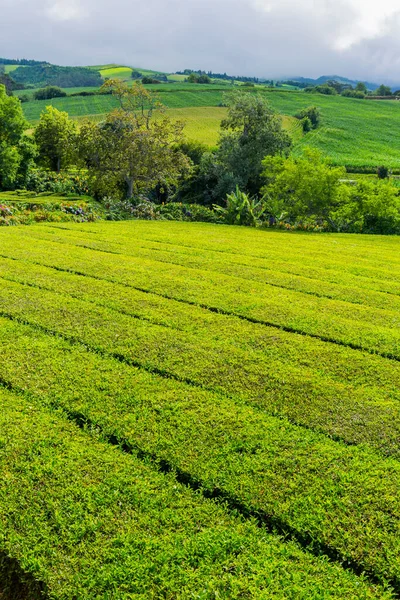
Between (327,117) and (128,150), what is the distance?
57.6m

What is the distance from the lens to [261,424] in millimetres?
5137

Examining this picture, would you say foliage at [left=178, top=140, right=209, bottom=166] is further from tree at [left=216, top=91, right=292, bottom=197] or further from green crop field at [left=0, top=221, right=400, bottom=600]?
green crop field at [left=0, top=221, right=400, bottom=600]

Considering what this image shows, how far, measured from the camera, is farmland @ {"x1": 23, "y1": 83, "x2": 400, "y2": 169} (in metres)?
57.9

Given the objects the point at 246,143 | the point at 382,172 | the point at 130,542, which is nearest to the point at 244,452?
the point at 130,542

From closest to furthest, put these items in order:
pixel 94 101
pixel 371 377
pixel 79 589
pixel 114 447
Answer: pixel 79 589 < pixel 114 447 < pixel 371 377 < pixel 94 101

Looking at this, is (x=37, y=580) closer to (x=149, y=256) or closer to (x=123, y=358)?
(x=123, y=358)

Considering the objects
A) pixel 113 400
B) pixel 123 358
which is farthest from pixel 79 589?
pixel 123 358

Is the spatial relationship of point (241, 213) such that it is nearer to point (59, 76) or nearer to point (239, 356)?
point (239, 356)

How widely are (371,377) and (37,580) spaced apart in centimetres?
487

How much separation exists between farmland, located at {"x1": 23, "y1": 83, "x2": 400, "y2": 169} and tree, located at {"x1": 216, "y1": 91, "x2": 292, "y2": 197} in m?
19.0

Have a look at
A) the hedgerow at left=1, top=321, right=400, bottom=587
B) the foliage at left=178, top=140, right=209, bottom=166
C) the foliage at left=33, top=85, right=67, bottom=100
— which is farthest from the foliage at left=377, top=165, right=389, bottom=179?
the foliage at left=33, top=85, right=67, bottom=100

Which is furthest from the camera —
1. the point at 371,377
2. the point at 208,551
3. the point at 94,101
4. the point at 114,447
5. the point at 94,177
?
the point at 94,101

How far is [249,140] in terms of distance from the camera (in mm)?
35312

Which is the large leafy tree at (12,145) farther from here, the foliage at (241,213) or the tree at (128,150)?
the foliage at (241,213)
